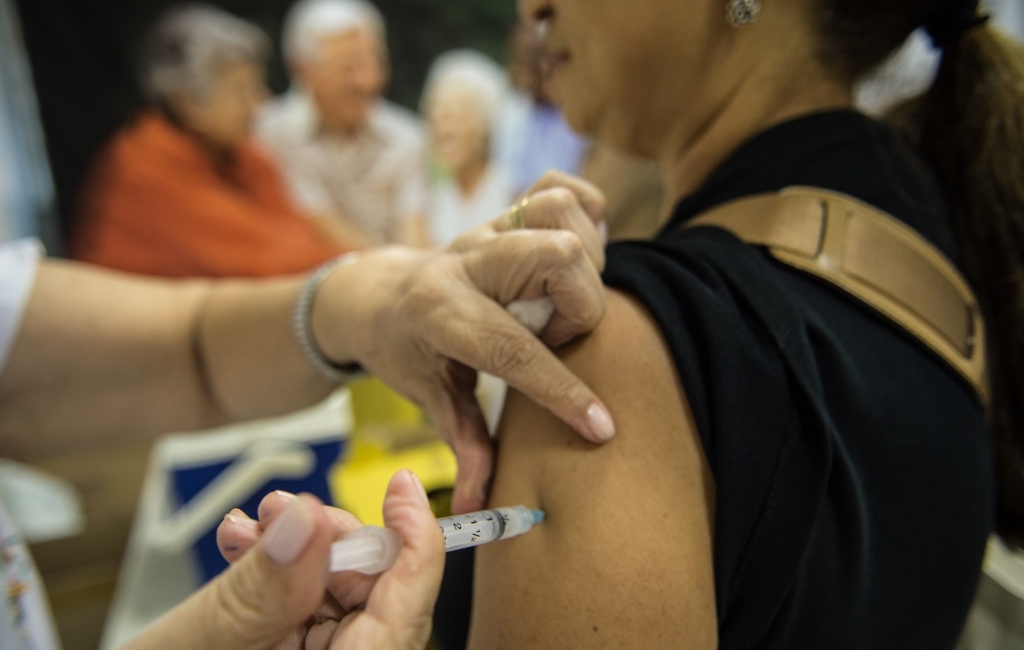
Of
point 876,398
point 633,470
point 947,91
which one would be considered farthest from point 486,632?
point 947,91

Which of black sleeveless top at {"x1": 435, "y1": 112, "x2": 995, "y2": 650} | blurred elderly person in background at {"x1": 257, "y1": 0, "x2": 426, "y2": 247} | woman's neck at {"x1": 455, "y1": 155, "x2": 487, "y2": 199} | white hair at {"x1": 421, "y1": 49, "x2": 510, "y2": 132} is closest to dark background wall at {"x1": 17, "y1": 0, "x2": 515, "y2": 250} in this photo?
blurred elderly person in background at {"x1": 257, "y1": 0, "x2": 426, "y2": 247}

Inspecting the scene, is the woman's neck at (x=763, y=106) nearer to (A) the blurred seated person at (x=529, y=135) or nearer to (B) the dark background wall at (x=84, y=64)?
(A) the blurred seated person at (x=529, y=135)

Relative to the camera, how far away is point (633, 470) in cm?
54

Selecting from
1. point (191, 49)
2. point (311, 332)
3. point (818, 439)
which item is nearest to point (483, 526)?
point (818, 439)

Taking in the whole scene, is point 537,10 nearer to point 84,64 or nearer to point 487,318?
point 487,318

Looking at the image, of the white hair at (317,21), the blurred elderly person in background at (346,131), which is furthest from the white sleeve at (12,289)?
the white hair at (317,21)

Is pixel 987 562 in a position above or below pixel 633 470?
below

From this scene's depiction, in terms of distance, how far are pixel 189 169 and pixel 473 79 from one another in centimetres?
109

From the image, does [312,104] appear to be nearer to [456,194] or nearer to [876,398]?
[456,194]

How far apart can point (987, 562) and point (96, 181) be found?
244 centimetres

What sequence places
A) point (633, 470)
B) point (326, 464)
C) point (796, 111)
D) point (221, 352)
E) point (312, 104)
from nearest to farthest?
point (633, 470) → point (796, 111) → point (221, 352) → point (326, 464) → point (312, 104)

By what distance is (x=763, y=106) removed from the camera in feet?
2.57

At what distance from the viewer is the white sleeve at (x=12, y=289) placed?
0.99 m

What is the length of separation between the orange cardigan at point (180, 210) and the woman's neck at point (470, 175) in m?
0.66
